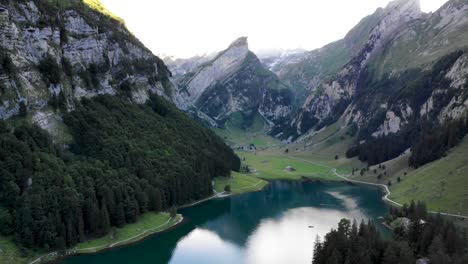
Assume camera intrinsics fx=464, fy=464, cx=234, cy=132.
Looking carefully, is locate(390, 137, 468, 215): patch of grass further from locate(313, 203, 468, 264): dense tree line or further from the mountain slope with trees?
the mountain slope with trees

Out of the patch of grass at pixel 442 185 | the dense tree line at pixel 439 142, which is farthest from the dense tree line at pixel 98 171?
the dense tree line at pixel 439 142

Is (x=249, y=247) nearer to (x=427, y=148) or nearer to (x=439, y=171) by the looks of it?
(x=439, y=171)

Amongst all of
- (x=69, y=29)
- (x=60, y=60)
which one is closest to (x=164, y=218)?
(x=60, y=60)

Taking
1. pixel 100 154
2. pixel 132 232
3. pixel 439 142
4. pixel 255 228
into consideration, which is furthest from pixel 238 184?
pixel 439 142

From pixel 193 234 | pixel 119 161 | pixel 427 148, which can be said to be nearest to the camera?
pixel 193 234

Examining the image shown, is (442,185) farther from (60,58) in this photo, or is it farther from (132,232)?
(60,58)
